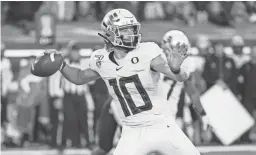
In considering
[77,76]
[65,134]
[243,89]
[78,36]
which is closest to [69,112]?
[65,134]

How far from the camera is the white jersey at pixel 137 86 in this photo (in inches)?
Answer: 171

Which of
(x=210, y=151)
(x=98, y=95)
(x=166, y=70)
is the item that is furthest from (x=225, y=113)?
(x=166, y=70)

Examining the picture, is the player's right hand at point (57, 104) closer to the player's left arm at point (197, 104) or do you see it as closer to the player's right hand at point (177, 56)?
the player's left arm at point (197, 104)

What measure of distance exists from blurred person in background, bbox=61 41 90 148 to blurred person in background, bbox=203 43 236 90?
5.25ft

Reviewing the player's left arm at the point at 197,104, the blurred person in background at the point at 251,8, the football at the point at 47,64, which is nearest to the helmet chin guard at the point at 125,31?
the football at the point at 47,64

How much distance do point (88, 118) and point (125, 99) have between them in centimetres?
418

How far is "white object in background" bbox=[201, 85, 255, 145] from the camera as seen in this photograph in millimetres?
8523

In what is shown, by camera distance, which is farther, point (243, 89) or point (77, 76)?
point (243, 89)

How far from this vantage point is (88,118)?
855cm

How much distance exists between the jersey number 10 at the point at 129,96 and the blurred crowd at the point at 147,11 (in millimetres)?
5038

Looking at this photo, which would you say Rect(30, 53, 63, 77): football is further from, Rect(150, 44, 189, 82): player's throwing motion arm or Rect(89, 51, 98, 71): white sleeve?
Rect(150, 44, 189, 82): player's throwing motion arm

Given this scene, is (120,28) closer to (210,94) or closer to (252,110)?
(210,94)

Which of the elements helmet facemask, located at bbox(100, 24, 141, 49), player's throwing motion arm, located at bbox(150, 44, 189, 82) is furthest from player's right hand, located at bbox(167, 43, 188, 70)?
helmet facemask, located at bbox(100, 24, 141, 49)

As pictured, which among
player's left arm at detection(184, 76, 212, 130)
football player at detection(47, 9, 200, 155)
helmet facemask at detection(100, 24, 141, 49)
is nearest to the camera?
football player at detection(47, 9, 200, 155)
